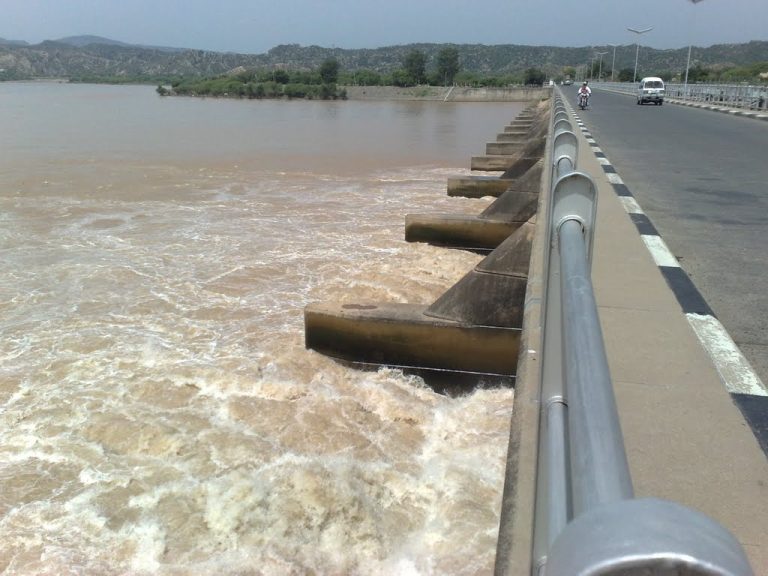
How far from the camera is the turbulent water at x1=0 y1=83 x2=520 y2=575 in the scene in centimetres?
423

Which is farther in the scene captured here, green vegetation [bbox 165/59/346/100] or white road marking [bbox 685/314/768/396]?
green vegetation [bbox 165/59/346/100]

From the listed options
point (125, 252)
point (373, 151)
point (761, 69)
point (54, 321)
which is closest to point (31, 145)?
point (373, 151)

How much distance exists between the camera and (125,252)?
1088 centimetres

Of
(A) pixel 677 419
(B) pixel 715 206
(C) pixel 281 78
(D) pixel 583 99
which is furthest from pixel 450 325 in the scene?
(C) pixel 281 78

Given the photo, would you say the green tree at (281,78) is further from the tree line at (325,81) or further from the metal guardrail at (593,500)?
the metal guardrail at (593,500)

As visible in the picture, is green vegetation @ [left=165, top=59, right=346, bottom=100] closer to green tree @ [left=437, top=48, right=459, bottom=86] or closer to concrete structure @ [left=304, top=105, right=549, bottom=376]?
green tree @ [left=437, top=48, right=459, bottom=86]

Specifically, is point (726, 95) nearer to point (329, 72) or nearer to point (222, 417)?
point (222, 417)

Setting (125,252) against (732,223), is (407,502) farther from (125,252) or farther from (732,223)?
(125,252)

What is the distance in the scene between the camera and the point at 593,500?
2.97ft

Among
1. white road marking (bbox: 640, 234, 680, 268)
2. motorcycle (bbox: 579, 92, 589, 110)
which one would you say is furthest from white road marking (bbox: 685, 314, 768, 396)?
motorcycle (bbox: 579, 92, 589, 110)

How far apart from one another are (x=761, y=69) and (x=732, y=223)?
79.5 meters

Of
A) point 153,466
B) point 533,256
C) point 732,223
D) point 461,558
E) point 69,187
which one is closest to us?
point 461,558

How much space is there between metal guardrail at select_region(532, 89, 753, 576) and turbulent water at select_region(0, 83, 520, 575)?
2845 millimetres

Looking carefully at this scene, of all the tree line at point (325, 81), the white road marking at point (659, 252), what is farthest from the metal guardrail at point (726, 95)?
the tree line at point (325, 81)
